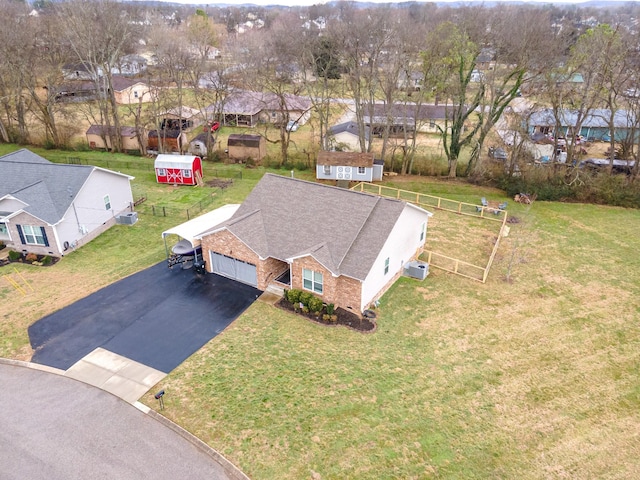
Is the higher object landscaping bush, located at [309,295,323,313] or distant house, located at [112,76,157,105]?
distant house, located at [112,76,157,105]

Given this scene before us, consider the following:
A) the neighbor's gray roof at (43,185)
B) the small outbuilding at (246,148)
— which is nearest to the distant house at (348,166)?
the small outbuilding at (246,148)

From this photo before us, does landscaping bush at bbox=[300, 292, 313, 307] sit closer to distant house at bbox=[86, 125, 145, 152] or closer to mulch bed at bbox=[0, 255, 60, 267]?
mulch bed at bbox=[0, 255, 60, 267]

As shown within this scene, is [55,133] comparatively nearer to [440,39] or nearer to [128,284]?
[128,284]

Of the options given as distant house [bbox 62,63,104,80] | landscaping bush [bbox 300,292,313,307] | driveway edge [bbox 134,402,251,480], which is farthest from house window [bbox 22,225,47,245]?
distant house [bbox 62,63,104,80]

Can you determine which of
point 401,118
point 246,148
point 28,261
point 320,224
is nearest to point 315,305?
point 320,224

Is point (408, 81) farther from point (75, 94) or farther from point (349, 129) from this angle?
point (75, 94)

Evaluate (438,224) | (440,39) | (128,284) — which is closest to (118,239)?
(128,284)

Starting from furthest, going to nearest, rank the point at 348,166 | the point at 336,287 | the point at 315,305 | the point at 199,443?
the point at 348,166 < the point at 336,287 < the point at 315,305 < the point at 199,443
